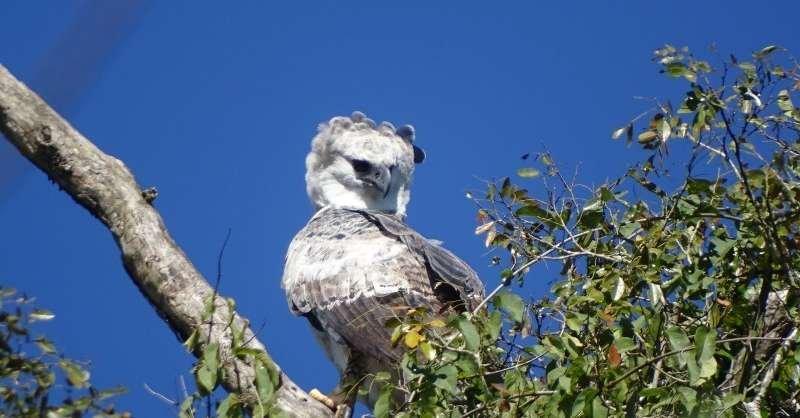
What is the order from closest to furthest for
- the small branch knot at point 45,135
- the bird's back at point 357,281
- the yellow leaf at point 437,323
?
the yellow leaf at point 437,323 → the small branch knot at point 45,135 → the bird's back at point 357,281

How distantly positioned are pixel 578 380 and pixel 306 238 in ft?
12.0

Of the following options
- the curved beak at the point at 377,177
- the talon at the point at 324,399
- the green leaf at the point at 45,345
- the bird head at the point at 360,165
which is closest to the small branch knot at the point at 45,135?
the green leaf at the point at 45,345

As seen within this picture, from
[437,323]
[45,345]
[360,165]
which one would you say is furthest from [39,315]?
[360,165]

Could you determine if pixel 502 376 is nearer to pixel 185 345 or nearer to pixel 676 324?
pixel 676 324

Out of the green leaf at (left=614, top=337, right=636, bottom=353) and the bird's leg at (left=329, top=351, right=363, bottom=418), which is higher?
the bird's leg at (left=329, top=351, right=363, bottom=418)

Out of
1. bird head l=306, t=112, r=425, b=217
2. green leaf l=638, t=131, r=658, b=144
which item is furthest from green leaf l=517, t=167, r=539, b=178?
bird head l=306, t=112, r=425, b=217

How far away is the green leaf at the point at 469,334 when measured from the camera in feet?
13.5

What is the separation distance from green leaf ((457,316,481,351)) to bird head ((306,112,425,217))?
13.4 ft

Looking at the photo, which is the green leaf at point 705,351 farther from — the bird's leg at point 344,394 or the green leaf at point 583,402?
the bird's leg at point 344,394

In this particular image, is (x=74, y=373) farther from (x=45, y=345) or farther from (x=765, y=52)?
(x=765, y=52)

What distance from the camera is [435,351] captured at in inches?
171

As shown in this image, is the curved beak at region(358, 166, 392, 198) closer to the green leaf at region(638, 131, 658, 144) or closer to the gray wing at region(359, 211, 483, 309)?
the gray wing at region(359, 211, 483, 309)

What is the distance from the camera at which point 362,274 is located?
7023 mm

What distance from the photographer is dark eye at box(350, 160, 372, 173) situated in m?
8.28
